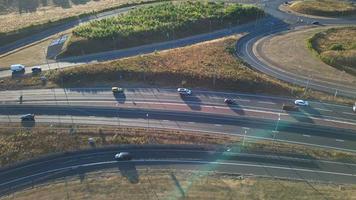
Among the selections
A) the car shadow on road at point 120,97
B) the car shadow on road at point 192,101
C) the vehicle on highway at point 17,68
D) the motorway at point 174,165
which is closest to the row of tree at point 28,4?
the vehicle on highway at point 17,68

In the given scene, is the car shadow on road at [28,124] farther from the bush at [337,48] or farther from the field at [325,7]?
the field at [325,7]

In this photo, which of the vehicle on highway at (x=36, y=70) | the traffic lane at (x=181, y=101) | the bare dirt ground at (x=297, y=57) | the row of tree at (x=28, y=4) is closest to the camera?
the traffic lane at (x=181, y=101)

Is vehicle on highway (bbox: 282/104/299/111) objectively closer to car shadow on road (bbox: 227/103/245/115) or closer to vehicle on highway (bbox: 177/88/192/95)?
car shadow on road (bbox: 227/103/245/115)

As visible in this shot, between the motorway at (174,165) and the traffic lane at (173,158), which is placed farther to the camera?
the traffic lane at (173,158)

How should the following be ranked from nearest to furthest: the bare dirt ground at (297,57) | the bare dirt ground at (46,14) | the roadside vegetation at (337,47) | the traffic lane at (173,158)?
the traffic lane at (173,158) < the bare dirt ground at (297,57) < the roadside vegetation at (337,47) < the bare dirt ground at (46,14)

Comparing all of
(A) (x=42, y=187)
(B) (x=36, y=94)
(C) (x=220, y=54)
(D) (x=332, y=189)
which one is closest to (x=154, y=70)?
(C) (x=220, y=54)

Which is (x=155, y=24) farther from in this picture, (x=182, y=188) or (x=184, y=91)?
(x=182, y=188)
